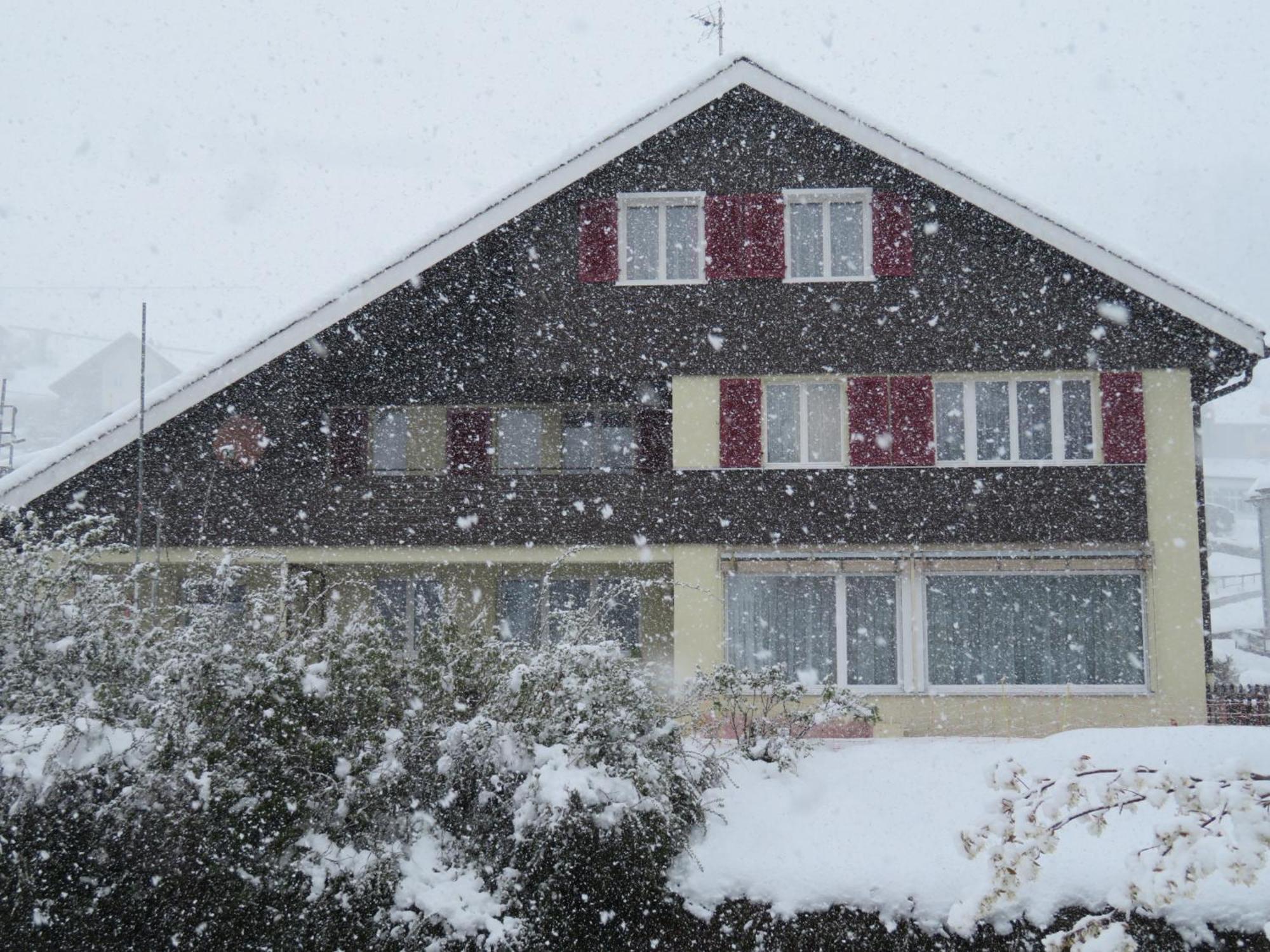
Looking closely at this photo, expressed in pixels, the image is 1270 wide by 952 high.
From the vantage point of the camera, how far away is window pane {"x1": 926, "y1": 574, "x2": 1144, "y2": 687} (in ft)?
43.0

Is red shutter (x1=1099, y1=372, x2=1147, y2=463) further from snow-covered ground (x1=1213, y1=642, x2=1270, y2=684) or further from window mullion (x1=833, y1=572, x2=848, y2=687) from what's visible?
snow-covered ground (x1=1213, y1=642, x2=1270, y2=684)

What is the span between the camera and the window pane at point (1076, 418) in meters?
13.2

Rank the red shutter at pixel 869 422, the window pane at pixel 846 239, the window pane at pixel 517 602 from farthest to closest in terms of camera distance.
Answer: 1. the window pane at pixel 517 602
2. the window pane at pixel 846 239
3. the red shutter at pixel 869 422

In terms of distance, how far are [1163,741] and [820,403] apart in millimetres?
6123

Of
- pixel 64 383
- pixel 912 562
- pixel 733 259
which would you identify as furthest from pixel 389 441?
pixel 64 383

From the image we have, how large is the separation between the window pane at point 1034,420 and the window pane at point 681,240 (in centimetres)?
443

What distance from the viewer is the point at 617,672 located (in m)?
6.88

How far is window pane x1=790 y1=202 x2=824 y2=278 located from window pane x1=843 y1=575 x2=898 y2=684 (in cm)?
398

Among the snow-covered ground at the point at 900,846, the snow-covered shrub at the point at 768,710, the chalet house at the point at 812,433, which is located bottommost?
the snow-covered ground at the point at 900,846

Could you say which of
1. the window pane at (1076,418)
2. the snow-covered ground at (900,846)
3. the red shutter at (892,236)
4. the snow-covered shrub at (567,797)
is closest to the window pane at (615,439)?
the red shutter at (892,236)

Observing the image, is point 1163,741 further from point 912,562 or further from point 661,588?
point 661,588

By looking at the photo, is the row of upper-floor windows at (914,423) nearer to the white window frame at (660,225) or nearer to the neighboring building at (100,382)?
the white window frame at (660,225)

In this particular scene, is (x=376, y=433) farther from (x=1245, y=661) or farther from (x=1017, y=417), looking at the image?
(x=1245, y=661)

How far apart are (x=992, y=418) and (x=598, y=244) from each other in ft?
17.9
